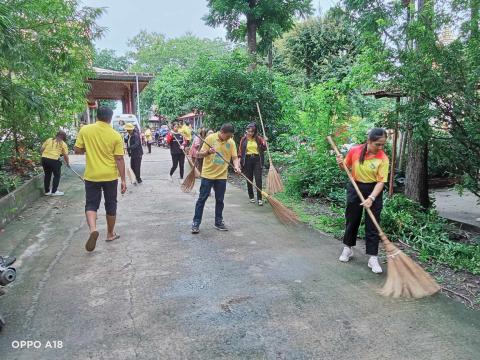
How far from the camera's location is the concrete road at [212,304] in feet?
9.51

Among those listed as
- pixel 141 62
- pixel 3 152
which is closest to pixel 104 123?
pixel 3 152

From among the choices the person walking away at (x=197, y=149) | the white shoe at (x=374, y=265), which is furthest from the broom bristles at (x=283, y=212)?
the person walking away at (x=197, y=149)

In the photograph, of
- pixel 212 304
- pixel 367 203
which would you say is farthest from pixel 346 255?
pixel 212 304

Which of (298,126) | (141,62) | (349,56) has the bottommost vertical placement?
(298,126)

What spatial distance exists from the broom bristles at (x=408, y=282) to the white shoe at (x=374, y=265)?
0.50 metres

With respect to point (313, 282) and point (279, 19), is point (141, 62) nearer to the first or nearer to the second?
point (279, 19)

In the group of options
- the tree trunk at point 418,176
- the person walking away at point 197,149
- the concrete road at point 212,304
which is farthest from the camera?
the person walking away at point 197,149

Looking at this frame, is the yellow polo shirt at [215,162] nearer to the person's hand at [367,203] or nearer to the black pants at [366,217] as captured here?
the black pants at [366,217]

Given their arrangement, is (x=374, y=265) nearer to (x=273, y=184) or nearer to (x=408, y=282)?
(x=408, y=282)

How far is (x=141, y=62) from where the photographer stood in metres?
49.8

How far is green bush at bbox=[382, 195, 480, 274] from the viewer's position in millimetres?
4691

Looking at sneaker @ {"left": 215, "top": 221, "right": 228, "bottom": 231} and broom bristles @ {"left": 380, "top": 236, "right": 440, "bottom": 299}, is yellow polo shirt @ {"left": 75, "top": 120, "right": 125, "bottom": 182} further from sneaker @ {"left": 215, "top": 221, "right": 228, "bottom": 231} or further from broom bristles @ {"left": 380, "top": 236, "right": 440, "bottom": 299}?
broom bristles @ {"left": 380, "top": 236, "right": 440, "bottom": 299}

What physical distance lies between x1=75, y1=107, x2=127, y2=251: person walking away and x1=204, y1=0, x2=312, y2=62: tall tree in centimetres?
1089

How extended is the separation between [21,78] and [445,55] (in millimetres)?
7229
